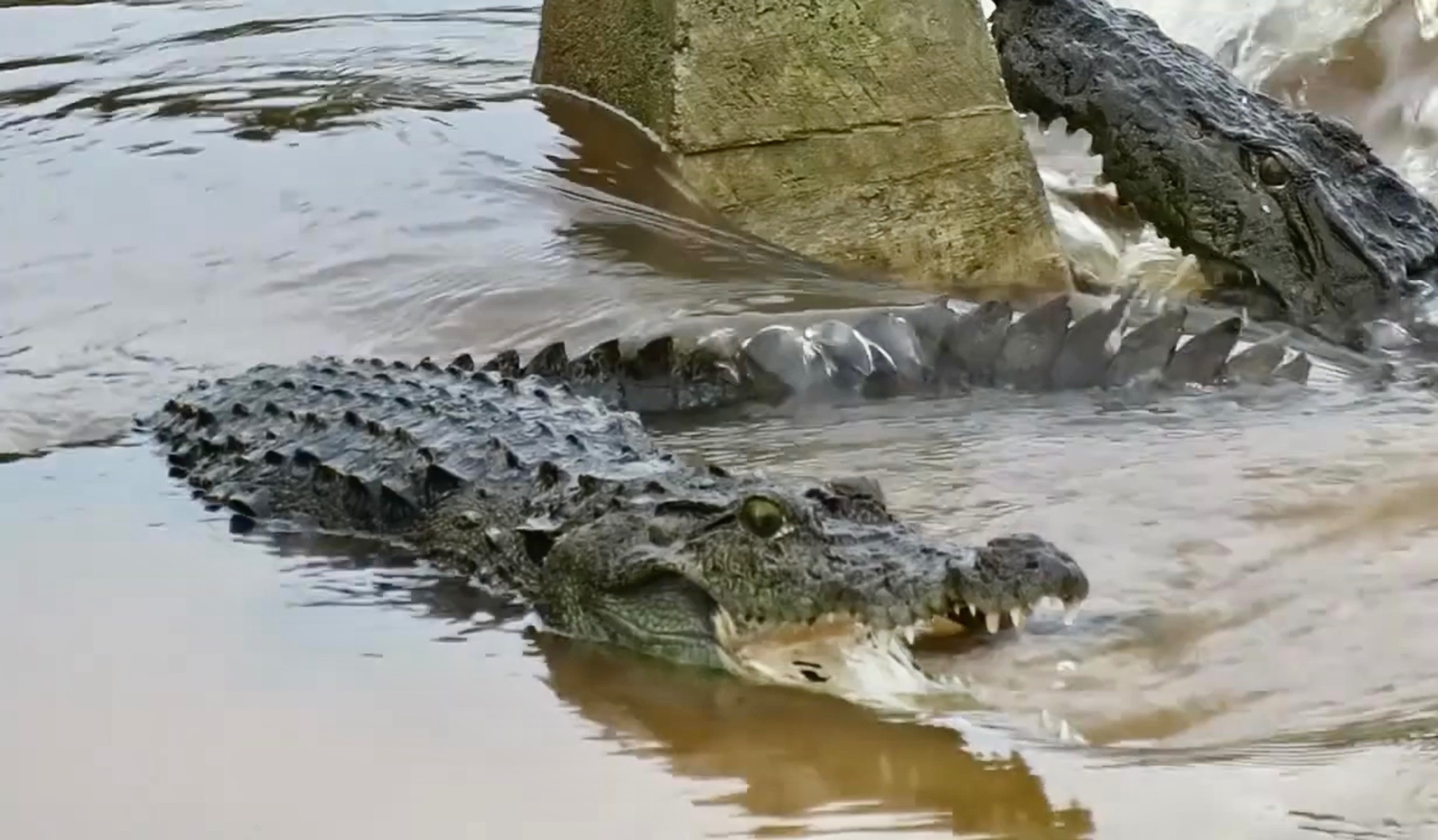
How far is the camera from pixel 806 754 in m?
2.75

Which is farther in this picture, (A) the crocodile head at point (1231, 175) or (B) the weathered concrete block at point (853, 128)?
(A) the crocodile head at point (1231, 175)

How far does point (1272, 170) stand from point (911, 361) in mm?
1895

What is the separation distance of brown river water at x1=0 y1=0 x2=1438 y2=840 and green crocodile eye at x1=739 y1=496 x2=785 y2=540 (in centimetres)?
25

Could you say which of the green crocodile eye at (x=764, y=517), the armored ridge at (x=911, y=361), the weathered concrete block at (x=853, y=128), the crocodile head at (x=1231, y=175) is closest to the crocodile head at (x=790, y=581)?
the green crocodile eye at (x=764, y=517)

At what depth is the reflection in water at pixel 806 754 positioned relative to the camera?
2537 mm

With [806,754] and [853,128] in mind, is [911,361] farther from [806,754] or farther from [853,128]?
[806,754]

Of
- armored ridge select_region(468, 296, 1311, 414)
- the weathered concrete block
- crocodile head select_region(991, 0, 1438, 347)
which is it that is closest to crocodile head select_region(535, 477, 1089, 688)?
armored ridge select_region(468, 296, 1311, 414)

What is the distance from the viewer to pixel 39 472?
4.17 m

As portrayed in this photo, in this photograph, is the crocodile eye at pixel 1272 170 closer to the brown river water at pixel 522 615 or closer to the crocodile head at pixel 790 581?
the brown river water at pixel 522 615

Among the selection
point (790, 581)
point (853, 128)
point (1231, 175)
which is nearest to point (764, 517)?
point (790, 581)

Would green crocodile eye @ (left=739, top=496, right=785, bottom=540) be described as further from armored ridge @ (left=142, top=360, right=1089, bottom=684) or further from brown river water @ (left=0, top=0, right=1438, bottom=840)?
brown river water @ (left=0, top=0, right=1438, bottom=840)

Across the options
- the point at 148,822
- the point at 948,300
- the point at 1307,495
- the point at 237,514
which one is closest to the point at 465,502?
the point at 237,514

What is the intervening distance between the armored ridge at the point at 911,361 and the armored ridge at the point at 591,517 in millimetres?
303

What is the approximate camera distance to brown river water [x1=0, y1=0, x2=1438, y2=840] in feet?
8.54
